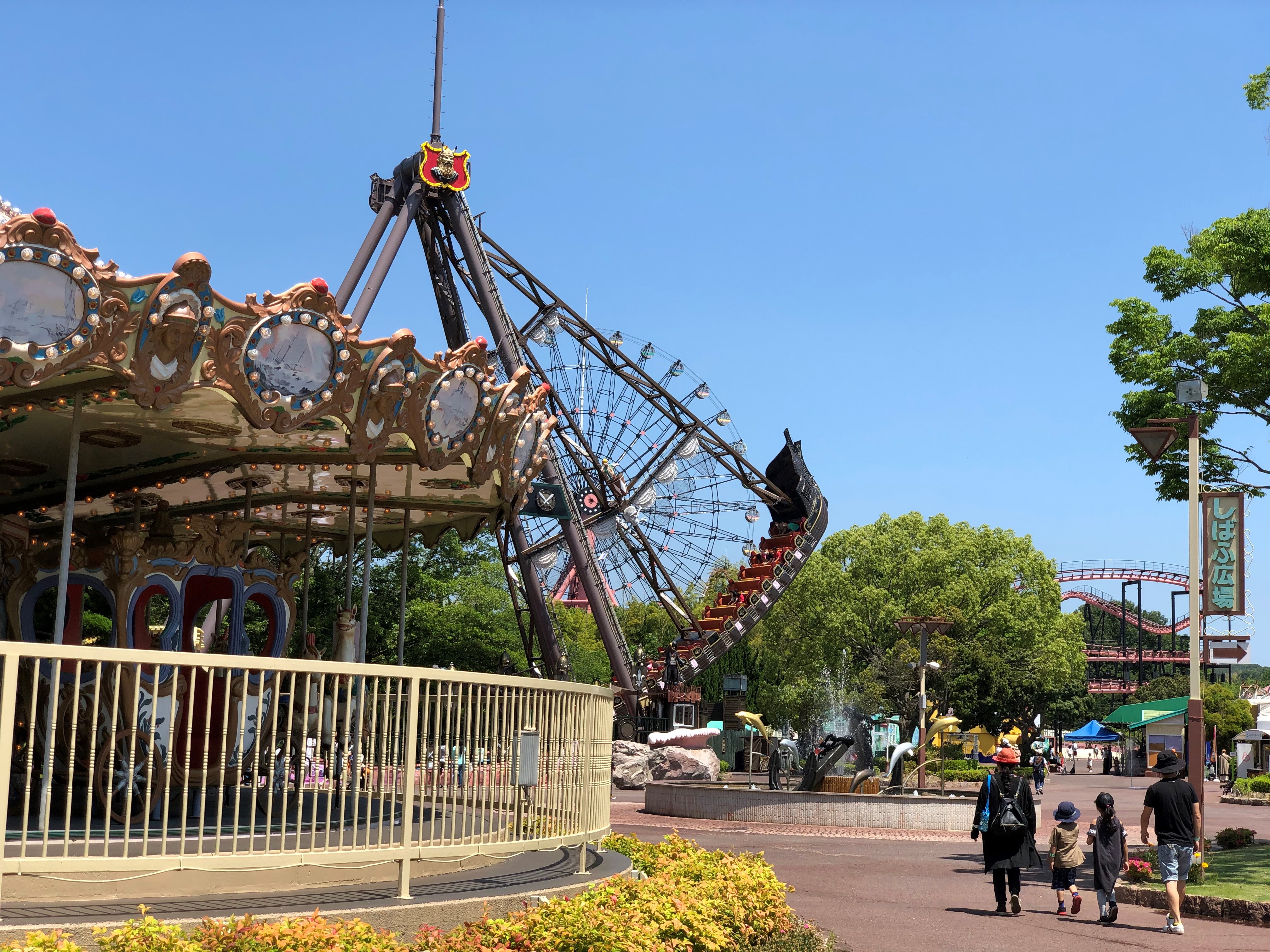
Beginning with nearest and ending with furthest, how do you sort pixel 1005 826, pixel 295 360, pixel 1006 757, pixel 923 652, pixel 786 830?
pixel 295 360 → pixel 1005 826 → pixel 1006 757 → pixel 786 830 → pixel 923 652

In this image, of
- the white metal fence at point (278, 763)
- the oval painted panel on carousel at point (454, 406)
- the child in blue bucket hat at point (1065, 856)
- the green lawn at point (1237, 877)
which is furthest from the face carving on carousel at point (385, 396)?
the green lawn at point (1237, 877)

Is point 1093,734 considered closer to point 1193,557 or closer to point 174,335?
point 1193,557

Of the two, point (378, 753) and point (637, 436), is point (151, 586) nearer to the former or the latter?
point (378, 753)

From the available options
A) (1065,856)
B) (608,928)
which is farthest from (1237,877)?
(608,928)

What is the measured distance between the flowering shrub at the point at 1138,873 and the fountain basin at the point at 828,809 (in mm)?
8259

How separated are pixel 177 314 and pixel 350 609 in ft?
19.0

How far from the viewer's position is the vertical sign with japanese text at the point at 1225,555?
17.1m

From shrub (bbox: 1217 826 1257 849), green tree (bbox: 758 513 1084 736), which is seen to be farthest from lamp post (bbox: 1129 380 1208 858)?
green tree (bbox: 758 513 1084 736)

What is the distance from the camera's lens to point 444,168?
1133 inches

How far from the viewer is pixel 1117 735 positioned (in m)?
67.2

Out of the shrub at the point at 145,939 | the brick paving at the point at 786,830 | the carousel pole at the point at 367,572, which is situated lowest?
the brick paving at the point at 786,830

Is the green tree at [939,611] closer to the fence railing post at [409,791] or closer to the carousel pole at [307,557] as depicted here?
the carousel pole at [307,557]

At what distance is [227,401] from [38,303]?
2.57m

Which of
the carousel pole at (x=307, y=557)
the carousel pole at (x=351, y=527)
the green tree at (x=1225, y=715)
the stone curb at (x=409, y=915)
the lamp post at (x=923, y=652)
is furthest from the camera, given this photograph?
the green tree at (x=1225, y=715)
